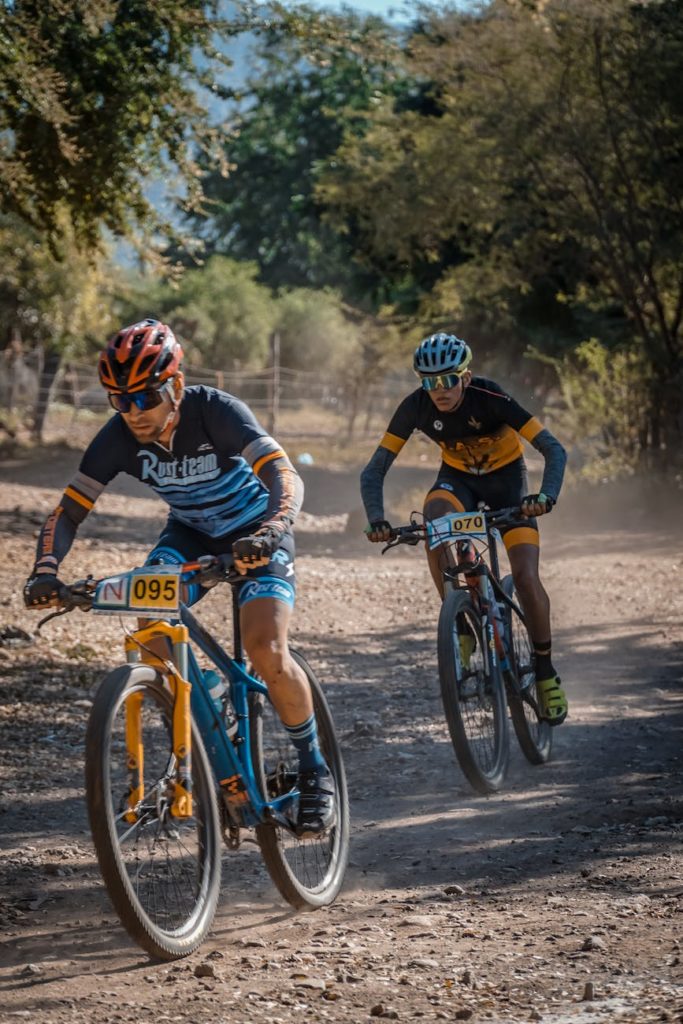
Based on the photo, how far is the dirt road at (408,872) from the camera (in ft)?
13.9

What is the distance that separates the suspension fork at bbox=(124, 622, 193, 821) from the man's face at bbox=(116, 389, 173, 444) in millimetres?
766

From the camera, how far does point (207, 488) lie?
17.2ft

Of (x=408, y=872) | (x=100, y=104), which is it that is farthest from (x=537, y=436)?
(x=100, y=104)

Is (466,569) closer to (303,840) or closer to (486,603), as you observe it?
(486,603)

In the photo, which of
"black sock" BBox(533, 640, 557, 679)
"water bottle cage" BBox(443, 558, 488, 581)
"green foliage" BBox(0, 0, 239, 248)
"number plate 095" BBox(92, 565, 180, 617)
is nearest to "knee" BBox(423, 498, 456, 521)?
"water bottle cage" BBox(443, 558, 488, 581)

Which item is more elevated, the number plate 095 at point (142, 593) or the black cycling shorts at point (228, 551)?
the black cycling shorts at point (228, 551)

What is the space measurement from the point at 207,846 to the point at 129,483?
855 inches

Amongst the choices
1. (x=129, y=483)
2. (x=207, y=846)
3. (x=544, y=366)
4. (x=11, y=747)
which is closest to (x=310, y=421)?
(x=544, y=366)

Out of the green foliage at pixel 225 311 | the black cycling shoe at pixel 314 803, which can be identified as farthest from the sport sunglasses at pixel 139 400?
the green foliage at pixel 225 311

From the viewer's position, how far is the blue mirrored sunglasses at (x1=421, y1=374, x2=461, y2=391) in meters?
7.22

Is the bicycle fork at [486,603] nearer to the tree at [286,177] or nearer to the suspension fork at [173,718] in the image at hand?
the suspension fork at [173,718]

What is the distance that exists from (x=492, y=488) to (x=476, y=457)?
0.67ft

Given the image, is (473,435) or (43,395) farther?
(43,395)

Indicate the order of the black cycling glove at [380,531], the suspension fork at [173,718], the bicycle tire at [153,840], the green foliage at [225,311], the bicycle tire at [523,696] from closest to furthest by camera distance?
the bicycle tire at [153,840], the suspension fork at [173,718], the black cycling glove at [380,531], the bicycle tire at [523,696], the green foliage at [225,311]
